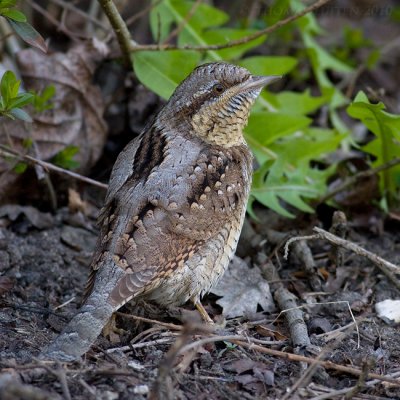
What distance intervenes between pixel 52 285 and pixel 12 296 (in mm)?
308

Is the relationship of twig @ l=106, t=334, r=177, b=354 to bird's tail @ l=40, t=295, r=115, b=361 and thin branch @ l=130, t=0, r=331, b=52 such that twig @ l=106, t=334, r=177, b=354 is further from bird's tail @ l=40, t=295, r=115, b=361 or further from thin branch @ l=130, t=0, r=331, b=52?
thin branch @ l=130, t=0, r=331, b=52

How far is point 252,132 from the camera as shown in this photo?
18.7 feet

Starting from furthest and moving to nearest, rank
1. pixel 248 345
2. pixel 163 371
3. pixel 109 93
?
pixel 109 93 < pixel 248 345 < pixel 163 371

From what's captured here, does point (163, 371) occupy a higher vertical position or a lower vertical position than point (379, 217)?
higher

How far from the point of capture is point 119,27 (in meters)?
5.13

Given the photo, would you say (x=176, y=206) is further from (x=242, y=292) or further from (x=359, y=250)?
(x=359, y=250)

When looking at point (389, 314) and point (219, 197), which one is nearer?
point (219, 197)

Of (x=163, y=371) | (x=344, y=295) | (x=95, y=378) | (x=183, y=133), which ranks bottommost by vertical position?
(x=344, y=295)

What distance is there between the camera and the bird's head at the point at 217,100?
4.41 meters

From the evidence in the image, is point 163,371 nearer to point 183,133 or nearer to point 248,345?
point 248,345

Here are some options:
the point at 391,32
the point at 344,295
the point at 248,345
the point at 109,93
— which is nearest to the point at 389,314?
the point at 344,295

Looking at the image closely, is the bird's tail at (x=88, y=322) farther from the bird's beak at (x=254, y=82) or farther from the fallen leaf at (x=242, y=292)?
the bird's beak at (x=254, y=82)

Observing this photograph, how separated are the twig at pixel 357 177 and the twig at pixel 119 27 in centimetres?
186

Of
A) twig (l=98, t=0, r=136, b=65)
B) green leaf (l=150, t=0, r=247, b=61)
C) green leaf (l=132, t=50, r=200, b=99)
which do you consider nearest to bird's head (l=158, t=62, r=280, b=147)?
twig (l=98, t=0, r=136, b=65)
